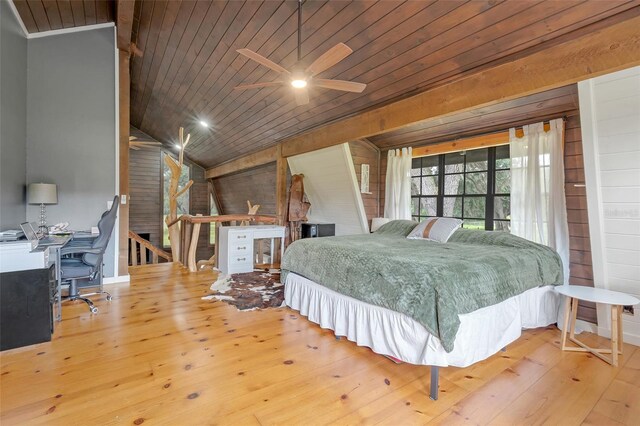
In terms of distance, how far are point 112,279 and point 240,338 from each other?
8.87ft

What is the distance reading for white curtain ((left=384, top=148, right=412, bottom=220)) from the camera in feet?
15.1

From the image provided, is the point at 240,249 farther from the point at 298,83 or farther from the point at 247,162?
the point at 298,83

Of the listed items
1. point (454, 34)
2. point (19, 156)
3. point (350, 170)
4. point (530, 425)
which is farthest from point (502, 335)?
point (19, 156)

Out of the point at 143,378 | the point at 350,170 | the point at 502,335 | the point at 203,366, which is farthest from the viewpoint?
the point at 350,170

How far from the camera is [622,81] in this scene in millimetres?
2273

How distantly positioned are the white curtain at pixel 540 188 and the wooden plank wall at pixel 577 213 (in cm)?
8

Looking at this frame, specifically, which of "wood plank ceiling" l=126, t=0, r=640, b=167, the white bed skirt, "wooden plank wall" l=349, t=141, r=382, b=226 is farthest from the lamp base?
"wooden plank wall" l=349, t=141, r=382, b=226

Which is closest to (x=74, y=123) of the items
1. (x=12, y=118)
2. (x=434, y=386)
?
(x=12, y=118)

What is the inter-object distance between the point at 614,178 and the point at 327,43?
273 centimetres

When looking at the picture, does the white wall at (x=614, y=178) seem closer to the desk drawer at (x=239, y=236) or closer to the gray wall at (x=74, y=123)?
the desk drawer at (x=239, y=236)

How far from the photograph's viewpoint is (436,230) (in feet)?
11.4

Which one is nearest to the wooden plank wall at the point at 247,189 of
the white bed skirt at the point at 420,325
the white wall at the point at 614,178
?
the white bed skirt at the point at 420,325

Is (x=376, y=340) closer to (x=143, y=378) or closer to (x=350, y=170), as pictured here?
(x=143, y=378)

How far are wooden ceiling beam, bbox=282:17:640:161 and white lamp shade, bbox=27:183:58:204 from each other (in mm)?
3760
